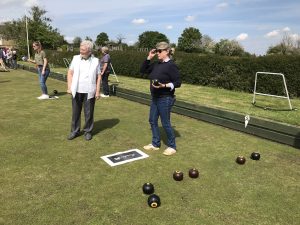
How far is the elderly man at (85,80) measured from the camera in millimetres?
6238

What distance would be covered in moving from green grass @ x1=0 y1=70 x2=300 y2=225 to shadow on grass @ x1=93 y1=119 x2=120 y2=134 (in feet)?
0.17

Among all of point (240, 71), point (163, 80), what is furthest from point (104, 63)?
point (163, 80)

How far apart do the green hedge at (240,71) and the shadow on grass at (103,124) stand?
22.1ft

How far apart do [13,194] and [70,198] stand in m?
0.80

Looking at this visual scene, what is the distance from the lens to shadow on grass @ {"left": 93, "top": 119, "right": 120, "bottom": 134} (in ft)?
24.4

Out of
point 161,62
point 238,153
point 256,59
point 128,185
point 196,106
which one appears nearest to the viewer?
point 128,185

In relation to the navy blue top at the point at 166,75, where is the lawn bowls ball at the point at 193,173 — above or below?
below

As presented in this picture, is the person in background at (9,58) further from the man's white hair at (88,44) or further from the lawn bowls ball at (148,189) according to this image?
the lawn bowls ball at (148,189)

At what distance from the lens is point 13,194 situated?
4156mm

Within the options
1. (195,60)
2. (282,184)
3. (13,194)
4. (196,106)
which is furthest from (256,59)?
(13,194)

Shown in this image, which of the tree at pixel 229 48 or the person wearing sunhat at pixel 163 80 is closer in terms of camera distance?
the person wearing sunhat at pixel 163 80

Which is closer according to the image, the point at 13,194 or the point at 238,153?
the point at 13,194

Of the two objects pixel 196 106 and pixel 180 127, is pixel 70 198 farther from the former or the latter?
pixel 196 106

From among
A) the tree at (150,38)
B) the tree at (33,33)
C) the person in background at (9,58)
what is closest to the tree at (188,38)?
the tree at (150,38)
